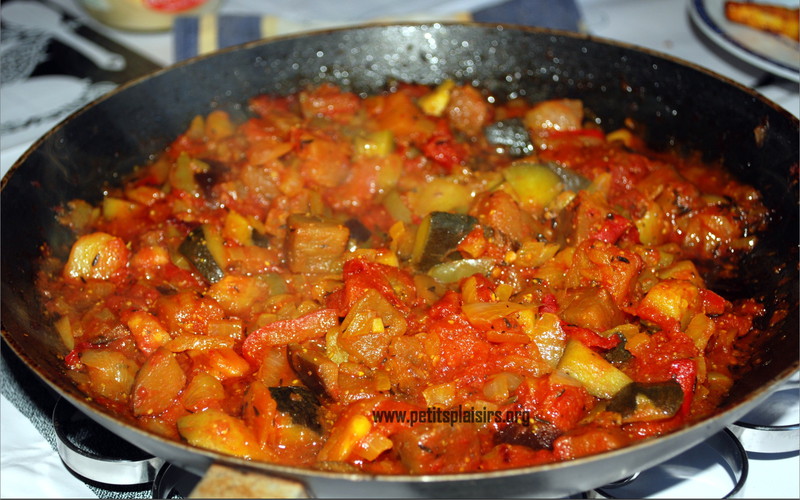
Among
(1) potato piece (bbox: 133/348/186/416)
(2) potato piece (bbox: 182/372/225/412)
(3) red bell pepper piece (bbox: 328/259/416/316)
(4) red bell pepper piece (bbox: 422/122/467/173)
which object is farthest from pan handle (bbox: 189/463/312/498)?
(4) red bell pepper piece (bbox: 422/122/467/173)

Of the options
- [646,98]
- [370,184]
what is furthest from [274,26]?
[646,98]

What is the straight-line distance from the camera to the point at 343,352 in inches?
101

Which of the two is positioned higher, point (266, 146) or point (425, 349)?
point (266, 146)

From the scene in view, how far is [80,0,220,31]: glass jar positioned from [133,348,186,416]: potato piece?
9.67 feet

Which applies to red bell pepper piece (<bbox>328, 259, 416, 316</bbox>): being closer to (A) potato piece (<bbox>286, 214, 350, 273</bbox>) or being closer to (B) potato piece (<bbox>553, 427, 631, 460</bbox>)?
(A) potato piece (<bbox>286, 214, 350, 273</bbox>)

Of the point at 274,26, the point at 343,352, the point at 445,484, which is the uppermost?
the point at 274,26

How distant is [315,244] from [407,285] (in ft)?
1.37

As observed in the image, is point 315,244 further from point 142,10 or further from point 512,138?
point 142,10

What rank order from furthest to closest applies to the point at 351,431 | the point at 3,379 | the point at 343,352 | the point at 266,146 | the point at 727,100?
the point at 266,146
the point at 727,100
the point at 3,379
the point at 343,352
the point at 351,431

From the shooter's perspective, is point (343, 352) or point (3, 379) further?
point (3, 379)

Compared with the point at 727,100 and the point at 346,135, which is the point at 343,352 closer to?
the point at 346,135

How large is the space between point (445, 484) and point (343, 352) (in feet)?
2.84

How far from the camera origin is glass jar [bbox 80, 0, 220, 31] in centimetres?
464

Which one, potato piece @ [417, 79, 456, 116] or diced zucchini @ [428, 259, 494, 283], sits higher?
potato piece @ [417, 79, 456, 116]
